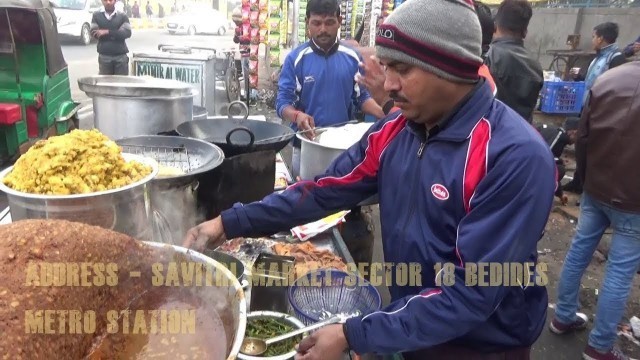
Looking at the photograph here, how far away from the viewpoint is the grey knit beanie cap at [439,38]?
1.39 meters

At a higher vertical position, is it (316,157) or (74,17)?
(74,17)

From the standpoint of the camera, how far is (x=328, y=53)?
12.7ft

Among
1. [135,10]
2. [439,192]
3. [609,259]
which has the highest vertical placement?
[135,10]

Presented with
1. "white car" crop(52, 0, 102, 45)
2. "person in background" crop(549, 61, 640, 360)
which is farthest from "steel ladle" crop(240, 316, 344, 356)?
"white car" crop(52, 0, 102, 45)

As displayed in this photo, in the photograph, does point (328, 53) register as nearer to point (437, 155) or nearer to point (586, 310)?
point (437, 155)

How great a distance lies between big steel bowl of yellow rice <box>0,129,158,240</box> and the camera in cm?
133

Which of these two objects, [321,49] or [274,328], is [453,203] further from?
[321,49]

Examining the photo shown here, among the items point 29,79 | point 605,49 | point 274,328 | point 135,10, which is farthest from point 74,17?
point 274,328

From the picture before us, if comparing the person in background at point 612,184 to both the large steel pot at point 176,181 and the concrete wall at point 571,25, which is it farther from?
the concrete wall at point 571,25

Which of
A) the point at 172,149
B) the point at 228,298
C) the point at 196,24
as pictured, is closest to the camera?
the point at 228,298

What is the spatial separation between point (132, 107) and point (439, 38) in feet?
5.82

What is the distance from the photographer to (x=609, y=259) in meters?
3.39

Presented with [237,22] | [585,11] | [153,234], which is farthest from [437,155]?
[585,11]

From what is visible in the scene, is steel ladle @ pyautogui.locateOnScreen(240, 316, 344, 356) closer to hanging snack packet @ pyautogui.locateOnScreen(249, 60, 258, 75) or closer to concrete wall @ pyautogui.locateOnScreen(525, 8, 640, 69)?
hanging snack packet @ pyautogui.locateOnScreen(249, 60, 258, 75)
